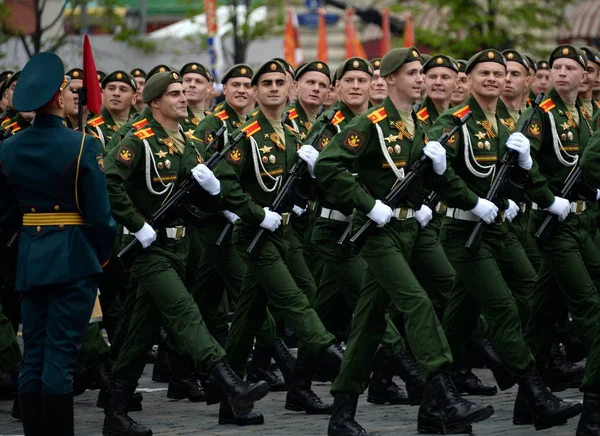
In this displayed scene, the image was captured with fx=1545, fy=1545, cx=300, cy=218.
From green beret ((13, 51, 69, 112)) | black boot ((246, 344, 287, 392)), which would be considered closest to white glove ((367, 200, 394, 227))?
green beret ((13, 51, 69, 112))

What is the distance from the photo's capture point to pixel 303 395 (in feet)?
32.3

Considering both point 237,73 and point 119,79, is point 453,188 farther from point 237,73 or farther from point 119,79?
point 119,79

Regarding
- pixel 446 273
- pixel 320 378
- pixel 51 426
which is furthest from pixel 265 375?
pixel 51 426

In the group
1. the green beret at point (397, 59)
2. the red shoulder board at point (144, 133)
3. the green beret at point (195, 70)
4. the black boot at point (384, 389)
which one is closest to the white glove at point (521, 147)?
the green beret at point (397, 59)

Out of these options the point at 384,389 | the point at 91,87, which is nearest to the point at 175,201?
the point at 91,87

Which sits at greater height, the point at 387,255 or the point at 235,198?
the point at 235,198

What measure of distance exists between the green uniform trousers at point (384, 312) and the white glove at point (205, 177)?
107 cm

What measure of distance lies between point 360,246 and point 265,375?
2495mm

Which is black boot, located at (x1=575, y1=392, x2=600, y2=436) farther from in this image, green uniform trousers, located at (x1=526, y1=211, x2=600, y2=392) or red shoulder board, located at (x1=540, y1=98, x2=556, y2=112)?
Answer: red shoulder board, located at (x1=540, y1=98, x2=556, y2=112)

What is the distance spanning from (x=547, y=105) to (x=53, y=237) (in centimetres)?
364

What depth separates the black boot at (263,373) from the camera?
10898 mm

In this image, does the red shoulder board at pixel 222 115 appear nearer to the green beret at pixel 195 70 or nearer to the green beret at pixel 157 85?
the green beret at pixel 195 70

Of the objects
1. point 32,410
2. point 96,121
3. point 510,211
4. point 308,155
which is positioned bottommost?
point 32,410

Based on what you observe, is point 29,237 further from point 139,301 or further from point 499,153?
point 499,153
